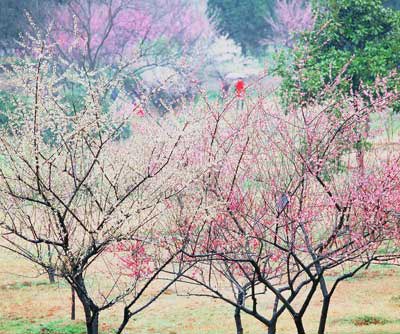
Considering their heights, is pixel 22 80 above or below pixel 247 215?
above

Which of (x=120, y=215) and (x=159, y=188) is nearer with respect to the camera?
(x=120, y=215)

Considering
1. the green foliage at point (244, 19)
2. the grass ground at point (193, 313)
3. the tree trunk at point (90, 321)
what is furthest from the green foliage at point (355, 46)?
the green foliage at point (244, 19)

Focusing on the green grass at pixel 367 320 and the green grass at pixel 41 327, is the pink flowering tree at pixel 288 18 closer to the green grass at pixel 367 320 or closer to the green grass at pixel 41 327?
the green grass at pixel 367 320

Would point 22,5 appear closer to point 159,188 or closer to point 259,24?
point 259,24

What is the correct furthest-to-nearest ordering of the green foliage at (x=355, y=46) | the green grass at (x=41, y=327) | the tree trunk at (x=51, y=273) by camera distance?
the green foliage at (x=355, y=46), the green grass at (x=41, y=327), the tree trunk at (x=51, y=273)

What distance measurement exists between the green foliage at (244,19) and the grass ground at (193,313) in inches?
1062

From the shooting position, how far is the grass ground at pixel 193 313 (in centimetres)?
1177

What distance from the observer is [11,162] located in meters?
6.96

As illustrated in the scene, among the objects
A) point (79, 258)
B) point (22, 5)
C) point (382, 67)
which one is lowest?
point (79, 258)

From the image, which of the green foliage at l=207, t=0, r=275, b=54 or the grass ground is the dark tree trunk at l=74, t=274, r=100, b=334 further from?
the green foliage at l=207, t=0, r=275, b=54

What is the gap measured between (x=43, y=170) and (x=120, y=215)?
1953 millimetres

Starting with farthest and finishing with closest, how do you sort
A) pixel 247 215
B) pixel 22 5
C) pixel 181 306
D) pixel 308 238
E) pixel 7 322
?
pixel 22 5, pixel 181 306, pixel 7 322, pixel 308 238, pixel 247 215

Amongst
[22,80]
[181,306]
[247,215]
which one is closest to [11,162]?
[22,80]

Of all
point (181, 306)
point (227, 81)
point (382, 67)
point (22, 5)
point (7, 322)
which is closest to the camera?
point (7, 322)
